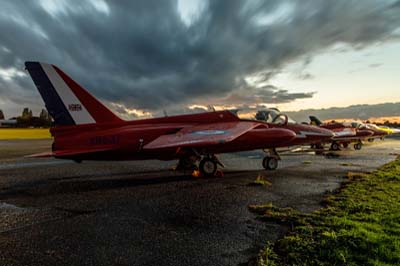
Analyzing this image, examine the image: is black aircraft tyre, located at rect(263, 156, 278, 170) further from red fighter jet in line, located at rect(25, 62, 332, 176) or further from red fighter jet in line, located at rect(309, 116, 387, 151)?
red fighter jet in line, located at rect(309, 116, 387, 151)

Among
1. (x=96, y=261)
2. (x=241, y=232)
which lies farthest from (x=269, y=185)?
(x=96, y=261)

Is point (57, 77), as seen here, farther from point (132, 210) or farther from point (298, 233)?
point (298, 233)

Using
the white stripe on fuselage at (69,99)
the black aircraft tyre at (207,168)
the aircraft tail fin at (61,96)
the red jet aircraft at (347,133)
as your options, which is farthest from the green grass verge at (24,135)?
the black aircraft tyre at (207,168)

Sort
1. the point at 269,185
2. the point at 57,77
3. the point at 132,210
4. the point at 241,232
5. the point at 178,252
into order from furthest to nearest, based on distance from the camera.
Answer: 1. the point at 57,77
2. the point at 269,185
3. the point at 132,210
4. the point at 241,232
5. the point at 178,252

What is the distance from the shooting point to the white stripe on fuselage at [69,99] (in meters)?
9.98

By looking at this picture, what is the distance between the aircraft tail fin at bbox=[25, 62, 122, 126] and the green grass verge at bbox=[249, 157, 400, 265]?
7.82 metres

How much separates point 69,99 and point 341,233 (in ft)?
33.2

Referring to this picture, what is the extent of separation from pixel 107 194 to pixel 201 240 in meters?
4.45

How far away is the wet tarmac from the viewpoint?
12.0 ft

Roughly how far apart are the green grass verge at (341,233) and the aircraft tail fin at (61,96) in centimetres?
782

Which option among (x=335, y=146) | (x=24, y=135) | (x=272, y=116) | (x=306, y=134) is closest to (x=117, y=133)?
(x=272, y=116)

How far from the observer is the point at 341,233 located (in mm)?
4078

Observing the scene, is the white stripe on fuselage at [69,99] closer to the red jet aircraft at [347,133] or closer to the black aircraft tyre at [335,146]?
the red jet aircraft at [347,133]

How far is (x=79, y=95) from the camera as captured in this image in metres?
10.4
